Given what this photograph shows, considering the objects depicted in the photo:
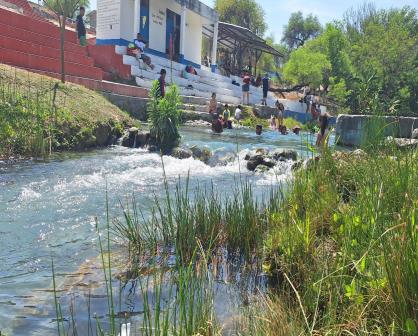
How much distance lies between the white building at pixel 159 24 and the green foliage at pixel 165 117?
8.45 metres

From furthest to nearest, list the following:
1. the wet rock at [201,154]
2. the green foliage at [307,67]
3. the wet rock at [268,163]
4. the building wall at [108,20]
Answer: the green foliage at [307,67] < the building wall at [108,20] < the wet rock at [201,154] < the wet rock at [268,163]

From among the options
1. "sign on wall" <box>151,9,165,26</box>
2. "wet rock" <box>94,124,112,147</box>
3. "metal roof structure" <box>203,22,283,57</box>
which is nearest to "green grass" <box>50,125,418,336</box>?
"wet rock" <box>94,124,112,147</box>

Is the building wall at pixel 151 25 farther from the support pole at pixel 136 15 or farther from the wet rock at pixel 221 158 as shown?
the wet rock at pixel 221 158

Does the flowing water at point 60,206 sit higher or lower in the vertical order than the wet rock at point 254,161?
lower

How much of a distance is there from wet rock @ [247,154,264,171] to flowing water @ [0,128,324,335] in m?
0.28

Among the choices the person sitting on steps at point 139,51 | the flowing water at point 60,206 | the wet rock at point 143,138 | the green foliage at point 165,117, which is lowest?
the flowing water at point 60,206

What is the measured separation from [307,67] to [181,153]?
22986 millimetres

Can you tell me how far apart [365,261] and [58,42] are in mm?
15263

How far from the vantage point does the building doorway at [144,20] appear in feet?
74.1

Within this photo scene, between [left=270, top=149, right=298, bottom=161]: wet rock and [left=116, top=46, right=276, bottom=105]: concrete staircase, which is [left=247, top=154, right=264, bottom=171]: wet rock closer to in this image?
[left=270, top=149, right=298, bottom=161]: wet rock

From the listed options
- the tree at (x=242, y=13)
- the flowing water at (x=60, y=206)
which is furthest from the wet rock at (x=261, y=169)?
the tree at (x=242, y=13)

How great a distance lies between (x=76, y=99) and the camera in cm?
1148

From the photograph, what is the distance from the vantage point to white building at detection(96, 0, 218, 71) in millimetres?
21219

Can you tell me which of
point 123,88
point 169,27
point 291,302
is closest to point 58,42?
point 123,88
